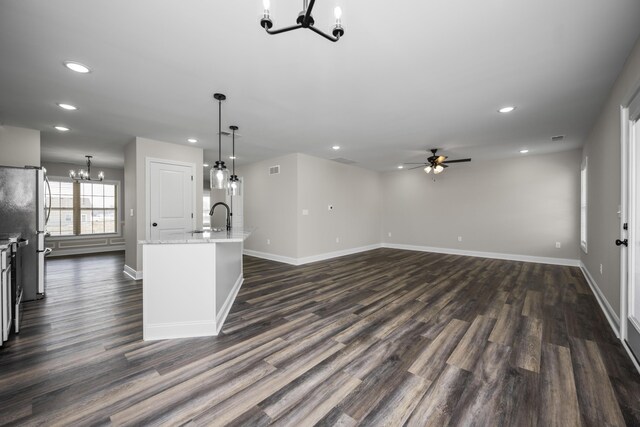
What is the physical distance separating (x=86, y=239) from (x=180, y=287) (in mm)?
7316

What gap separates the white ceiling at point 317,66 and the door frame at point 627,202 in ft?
1.79

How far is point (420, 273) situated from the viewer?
4992 millimetres

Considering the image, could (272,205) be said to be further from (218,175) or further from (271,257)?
(218,175)

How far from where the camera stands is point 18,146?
13.4 ft

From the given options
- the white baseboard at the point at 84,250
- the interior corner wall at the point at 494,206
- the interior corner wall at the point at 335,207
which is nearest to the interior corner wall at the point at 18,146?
the white baseboard at the point at 84,250

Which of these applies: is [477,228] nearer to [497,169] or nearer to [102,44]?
[497,169]

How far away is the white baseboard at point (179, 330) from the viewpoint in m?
2.47

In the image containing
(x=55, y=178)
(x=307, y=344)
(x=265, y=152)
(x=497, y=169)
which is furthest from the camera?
(x=55, y=178)

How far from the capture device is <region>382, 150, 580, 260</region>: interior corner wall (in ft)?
18.8

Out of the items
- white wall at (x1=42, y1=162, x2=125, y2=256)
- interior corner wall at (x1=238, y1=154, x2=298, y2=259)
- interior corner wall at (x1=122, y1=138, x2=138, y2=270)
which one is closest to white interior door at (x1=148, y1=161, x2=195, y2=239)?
interior corner wall at (x1=122, y1=138, x2=138, y2=270)

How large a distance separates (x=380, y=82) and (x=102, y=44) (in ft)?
7.91

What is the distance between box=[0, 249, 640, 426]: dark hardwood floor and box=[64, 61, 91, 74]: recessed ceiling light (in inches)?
97.4

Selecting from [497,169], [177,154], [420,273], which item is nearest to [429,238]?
[497,169]

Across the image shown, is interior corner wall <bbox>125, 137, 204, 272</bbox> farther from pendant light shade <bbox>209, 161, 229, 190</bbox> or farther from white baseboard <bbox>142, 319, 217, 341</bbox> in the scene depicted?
white baseboard <bbox>142, 319, 217, 341</bbox>
